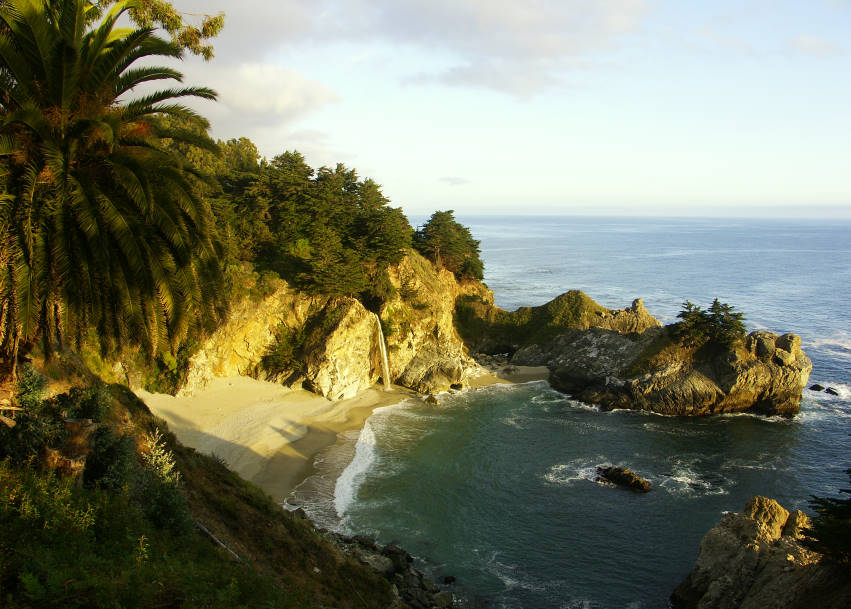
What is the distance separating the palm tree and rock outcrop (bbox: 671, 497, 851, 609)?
802 inches

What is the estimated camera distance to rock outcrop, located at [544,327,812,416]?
41.6 m

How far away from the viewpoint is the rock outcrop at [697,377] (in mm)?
41562

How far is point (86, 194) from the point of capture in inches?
431

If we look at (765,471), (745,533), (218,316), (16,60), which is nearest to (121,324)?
(218,316)

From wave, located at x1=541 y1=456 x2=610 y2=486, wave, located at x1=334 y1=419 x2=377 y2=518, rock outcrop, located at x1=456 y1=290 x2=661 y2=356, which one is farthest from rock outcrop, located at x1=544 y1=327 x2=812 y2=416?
wave, located at x1=334 y1=419 x2=377 y2=518

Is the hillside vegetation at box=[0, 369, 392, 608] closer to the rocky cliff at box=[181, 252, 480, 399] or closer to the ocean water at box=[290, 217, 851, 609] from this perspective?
the ocean water at box=[290, 217, 851, 609]

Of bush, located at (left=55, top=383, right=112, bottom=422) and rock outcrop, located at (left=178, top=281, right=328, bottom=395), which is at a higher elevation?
bush, located at (left=55, top=383, right=112, bottom=422)

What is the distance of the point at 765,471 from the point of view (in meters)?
32.4

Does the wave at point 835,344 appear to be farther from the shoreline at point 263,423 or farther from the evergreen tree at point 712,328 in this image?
the shoreline at point 263,423

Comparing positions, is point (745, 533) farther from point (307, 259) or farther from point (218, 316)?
point (307, 259)

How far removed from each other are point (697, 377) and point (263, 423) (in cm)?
3484

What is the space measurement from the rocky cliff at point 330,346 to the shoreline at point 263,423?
1.32m

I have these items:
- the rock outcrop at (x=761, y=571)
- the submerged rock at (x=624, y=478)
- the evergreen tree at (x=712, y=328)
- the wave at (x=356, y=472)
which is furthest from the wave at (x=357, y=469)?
the evergreen tree at (x=712, y=328)

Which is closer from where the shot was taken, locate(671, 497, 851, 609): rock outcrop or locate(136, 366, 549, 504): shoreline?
locate(671, 497, 851, 609): rock outcrop
